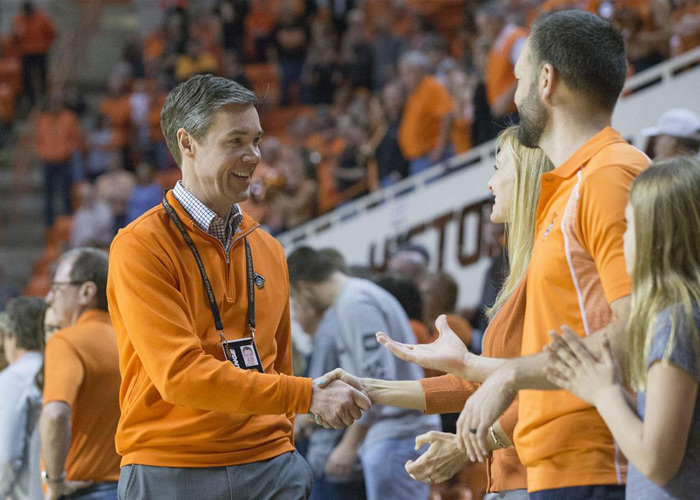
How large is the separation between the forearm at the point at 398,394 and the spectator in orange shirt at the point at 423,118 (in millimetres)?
7323

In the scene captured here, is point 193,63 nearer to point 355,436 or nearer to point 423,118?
point 423,118

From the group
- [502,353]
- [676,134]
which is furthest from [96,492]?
[676,134]

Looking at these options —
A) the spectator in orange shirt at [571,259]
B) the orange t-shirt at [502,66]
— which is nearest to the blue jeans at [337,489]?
the spectator in orange shirt at [571,259]

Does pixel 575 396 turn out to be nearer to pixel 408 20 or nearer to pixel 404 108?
pixel 404 108

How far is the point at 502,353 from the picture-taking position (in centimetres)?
320

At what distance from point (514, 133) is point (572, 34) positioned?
0.69 meters

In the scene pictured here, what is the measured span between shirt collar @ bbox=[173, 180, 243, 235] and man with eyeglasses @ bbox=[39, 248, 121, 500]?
1.26 meters

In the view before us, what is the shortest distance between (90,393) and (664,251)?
113 inches

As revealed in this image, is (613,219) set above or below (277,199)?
below

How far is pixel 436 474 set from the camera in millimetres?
3441

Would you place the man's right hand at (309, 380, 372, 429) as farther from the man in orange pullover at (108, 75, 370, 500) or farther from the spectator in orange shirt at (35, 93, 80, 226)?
the spectator in orange shirt at (35, 93, 80, 226)

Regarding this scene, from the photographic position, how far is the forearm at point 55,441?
4359 mm

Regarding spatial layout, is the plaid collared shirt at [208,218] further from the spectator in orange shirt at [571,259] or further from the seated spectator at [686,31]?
the seated spectator at [686,31]

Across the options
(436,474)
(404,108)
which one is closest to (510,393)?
(436,474)
